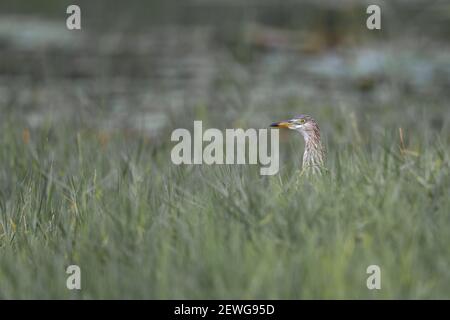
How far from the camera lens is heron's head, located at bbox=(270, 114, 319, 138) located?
19.6ft

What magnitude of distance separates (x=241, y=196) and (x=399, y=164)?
102cm

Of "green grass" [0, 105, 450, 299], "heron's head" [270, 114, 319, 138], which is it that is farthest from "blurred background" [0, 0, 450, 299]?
"heron's head" [270, 114, 319, 138]

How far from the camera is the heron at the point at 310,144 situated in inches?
207

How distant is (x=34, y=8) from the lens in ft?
61.9

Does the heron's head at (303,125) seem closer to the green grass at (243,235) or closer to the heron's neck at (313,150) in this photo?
the heron's neck at (313,150)

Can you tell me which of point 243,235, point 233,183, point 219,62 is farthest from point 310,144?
point 219,62

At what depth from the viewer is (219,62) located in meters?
10.3

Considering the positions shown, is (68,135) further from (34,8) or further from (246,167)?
(34,8)

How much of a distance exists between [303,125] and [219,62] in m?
4.41

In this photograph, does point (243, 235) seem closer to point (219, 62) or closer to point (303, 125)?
point (303, 125)

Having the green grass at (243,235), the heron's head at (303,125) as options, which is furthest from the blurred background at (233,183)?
the heron's head at (303,125)

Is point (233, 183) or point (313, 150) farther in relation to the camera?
point (313, 150)

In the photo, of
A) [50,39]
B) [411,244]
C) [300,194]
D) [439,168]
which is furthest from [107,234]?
[50,39]

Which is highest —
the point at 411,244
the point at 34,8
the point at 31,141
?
the point at 34,8
